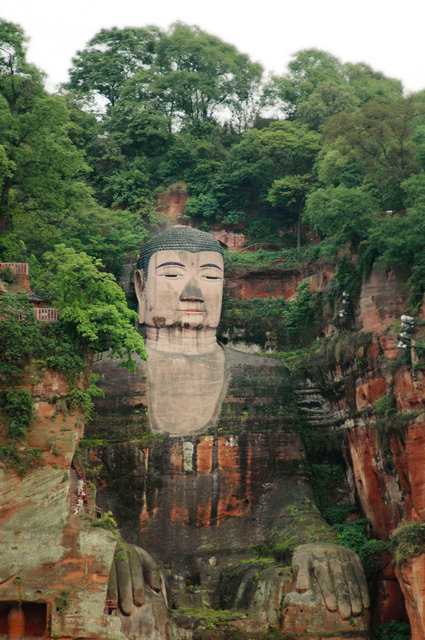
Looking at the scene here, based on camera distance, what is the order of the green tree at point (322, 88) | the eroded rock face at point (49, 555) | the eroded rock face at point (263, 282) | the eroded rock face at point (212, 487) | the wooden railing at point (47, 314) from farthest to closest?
the green tree at point (322, 88) < the eroded rock face at point (263, 282) < the eroded rock face at point (212, 487) < the wooden railing at point (47, 314) < the eroded rock face at point (49, 555)

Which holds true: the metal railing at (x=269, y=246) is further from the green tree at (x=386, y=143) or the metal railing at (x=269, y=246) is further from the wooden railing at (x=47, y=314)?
the wooden railing at (x=47, y=314)

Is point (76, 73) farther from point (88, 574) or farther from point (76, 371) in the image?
point (88, 574)

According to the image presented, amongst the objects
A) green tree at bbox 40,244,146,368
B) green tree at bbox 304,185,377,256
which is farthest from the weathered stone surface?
green tree at bbox 304,185,377,256

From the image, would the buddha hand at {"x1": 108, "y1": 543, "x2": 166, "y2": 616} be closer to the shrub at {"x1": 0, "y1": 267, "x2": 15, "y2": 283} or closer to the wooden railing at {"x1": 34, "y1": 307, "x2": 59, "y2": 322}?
the wooden railing at {"x1": 34, "y1": 307, "x2": 59, "y2": 322}

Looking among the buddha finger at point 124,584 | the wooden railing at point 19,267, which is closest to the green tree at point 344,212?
the wooden railing at point 19,267

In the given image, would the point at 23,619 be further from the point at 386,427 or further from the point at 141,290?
the point at 141,290

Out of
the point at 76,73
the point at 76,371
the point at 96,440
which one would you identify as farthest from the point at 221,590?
the point at 76,73

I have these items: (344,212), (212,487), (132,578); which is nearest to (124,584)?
(132,578)

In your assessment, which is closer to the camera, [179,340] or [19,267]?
[19,267]
